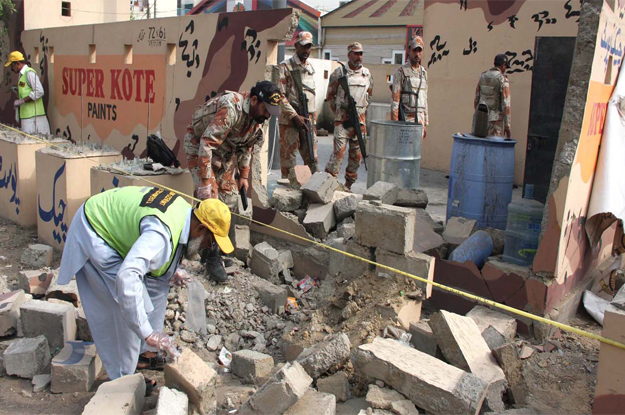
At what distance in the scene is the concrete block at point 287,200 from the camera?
5.34 meters

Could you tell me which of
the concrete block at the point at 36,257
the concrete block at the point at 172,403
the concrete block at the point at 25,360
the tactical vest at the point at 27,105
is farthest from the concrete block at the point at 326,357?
the tactical vest at the point at 27,105

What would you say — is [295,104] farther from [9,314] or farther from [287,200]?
[9,314]

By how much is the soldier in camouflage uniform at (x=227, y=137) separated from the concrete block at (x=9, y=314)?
1.60m

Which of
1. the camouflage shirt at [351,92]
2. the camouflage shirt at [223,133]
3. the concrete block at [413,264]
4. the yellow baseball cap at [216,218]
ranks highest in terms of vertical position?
the camouflage shirt at [351,92]

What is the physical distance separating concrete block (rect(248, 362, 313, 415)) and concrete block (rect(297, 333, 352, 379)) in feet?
0.99

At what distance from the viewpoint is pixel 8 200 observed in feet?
22.3

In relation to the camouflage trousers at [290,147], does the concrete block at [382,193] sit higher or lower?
Answer: lower

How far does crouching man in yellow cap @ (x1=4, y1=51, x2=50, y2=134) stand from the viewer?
842cm

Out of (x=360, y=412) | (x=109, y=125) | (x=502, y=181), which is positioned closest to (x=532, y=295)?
(x=502, y=181)

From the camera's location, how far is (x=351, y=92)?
6.28m

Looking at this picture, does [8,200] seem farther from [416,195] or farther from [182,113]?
[416,195]

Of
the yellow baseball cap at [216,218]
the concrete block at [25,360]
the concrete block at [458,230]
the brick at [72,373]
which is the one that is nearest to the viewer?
the yellow baseball cap at [216,218]

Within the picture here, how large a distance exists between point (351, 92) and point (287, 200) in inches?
68.1

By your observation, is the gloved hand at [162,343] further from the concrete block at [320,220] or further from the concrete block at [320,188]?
the concrete block at [320,188]
